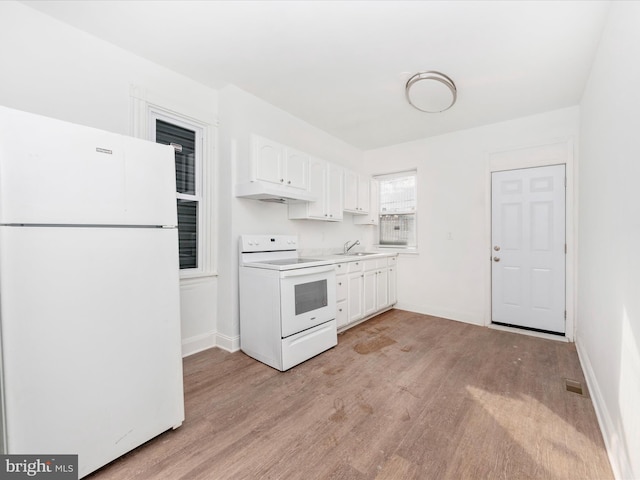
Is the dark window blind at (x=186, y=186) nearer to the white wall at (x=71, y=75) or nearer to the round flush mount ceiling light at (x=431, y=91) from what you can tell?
the white wall at (x=71, y=75)

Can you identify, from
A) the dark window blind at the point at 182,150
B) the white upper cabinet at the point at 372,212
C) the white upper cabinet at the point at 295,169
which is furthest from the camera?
the white upper cabinet at the point at 372,212

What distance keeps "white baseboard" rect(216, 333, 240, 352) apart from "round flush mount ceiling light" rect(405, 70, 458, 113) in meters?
3.06

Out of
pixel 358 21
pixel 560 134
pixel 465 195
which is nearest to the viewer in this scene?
pixel 358 21

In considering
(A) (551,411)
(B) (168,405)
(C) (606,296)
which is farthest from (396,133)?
(B) (168,405)

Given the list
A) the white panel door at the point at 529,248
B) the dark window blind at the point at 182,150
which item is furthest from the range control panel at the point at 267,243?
the white panel door at the point at 529,248

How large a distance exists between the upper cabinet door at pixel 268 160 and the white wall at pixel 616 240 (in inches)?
101

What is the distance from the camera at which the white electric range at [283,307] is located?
2.52 m

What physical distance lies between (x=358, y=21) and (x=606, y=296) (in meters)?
2.50

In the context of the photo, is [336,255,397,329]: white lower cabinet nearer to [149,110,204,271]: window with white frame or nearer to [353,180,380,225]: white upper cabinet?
[353,180,380,225]: white upper cabinet

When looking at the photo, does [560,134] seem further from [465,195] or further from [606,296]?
[606,296]

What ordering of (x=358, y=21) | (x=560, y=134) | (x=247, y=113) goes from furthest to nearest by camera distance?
(x=560, y=134), (x=247, y=113), (x=358, y=21)

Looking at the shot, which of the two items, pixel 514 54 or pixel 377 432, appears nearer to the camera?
pixel 377 432

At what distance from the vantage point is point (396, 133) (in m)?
4.11

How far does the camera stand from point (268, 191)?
8.82 feet
